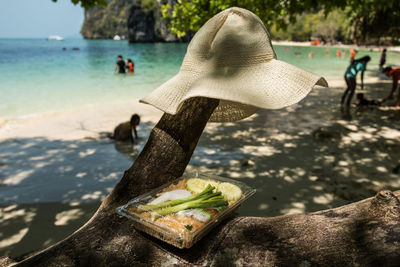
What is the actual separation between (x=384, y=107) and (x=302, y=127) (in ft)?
15.1

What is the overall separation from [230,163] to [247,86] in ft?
15.8

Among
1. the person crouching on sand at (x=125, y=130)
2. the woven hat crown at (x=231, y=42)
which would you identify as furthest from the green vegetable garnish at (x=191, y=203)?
the person crouching on sand at (x=125, y=130)

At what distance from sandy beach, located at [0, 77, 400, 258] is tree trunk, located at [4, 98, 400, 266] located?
2.46 m

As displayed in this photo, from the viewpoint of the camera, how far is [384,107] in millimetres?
10914

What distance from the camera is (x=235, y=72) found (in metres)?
1.51

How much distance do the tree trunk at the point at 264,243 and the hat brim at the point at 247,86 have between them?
0.79 m

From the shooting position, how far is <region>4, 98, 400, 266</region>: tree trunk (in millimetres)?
1516

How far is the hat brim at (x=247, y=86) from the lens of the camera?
4.35ft

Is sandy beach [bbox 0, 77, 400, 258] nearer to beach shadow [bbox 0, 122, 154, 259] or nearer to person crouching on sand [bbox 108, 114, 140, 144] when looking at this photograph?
beach shadow [bbox 0, 122, 154, 259]

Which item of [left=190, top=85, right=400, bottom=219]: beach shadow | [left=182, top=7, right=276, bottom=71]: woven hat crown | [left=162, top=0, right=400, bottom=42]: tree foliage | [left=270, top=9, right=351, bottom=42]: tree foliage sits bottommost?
[left=190, top=85, right=400, bottom=219]: beach shadow

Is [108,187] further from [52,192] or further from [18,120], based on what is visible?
[18,120]

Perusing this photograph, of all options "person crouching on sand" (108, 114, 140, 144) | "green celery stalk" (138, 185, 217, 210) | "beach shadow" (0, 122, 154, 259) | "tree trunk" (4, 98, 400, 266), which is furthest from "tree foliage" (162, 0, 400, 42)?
"tree trunk" (4, 98, 400, 266)

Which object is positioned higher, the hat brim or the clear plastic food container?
the hat brim

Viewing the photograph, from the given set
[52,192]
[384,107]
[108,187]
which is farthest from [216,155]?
[384,107]
